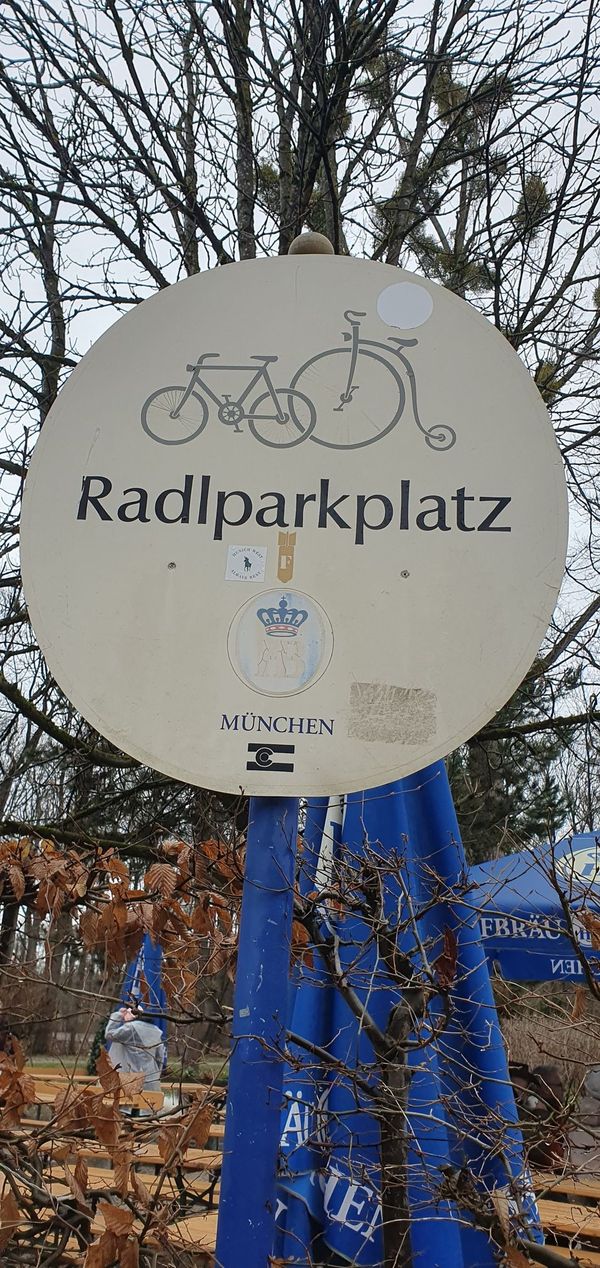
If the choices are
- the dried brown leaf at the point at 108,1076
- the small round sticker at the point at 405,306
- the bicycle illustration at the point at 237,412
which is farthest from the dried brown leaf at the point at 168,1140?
the small round sticker at the point at 405,306

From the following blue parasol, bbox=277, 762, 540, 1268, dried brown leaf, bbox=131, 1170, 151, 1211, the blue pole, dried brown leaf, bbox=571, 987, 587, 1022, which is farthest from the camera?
blue parasol, bbox=277, 762, 540, 1268

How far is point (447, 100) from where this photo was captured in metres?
6.15

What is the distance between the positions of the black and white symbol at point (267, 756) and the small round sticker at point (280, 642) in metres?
0.11

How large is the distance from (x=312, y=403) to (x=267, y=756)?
87 cm

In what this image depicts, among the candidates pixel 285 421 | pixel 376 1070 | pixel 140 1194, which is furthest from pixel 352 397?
pixel 140 1194

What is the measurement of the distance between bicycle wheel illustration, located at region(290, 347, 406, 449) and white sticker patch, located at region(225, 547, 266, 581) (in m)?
0.32

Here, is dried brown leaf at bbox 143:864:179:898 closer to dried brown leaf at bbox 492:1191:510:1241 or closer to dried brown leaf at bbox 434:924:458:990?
A: dried brown leaf at bbox 434:924:458:990

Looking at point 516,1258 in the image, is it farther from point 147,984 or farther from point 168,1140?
point 147,984

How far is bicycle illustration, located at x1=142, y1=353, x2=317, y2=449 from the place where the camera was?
223 cm

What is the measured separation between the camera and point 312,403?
2.26 meters

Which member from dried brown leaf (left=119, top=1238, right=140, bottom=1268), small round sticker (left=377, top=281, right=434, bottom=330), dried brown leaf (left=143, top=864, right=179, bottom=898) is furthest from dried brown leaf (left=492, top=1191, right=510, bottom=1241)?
small round sticker (left=377, top=281, right=434, bottom=330)

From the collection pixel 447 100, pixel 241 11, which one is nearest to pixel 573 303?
pixel 447 100

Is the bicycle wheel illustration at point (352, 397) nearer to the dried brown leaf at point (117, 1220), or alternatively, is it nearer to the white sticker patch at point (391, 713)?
the white sticker patch at point (391, 713)

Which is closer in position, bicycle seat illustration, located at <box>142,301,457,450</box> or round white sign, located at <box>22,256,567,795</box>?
round white sign, located at <box>22,256,567,795</box>
